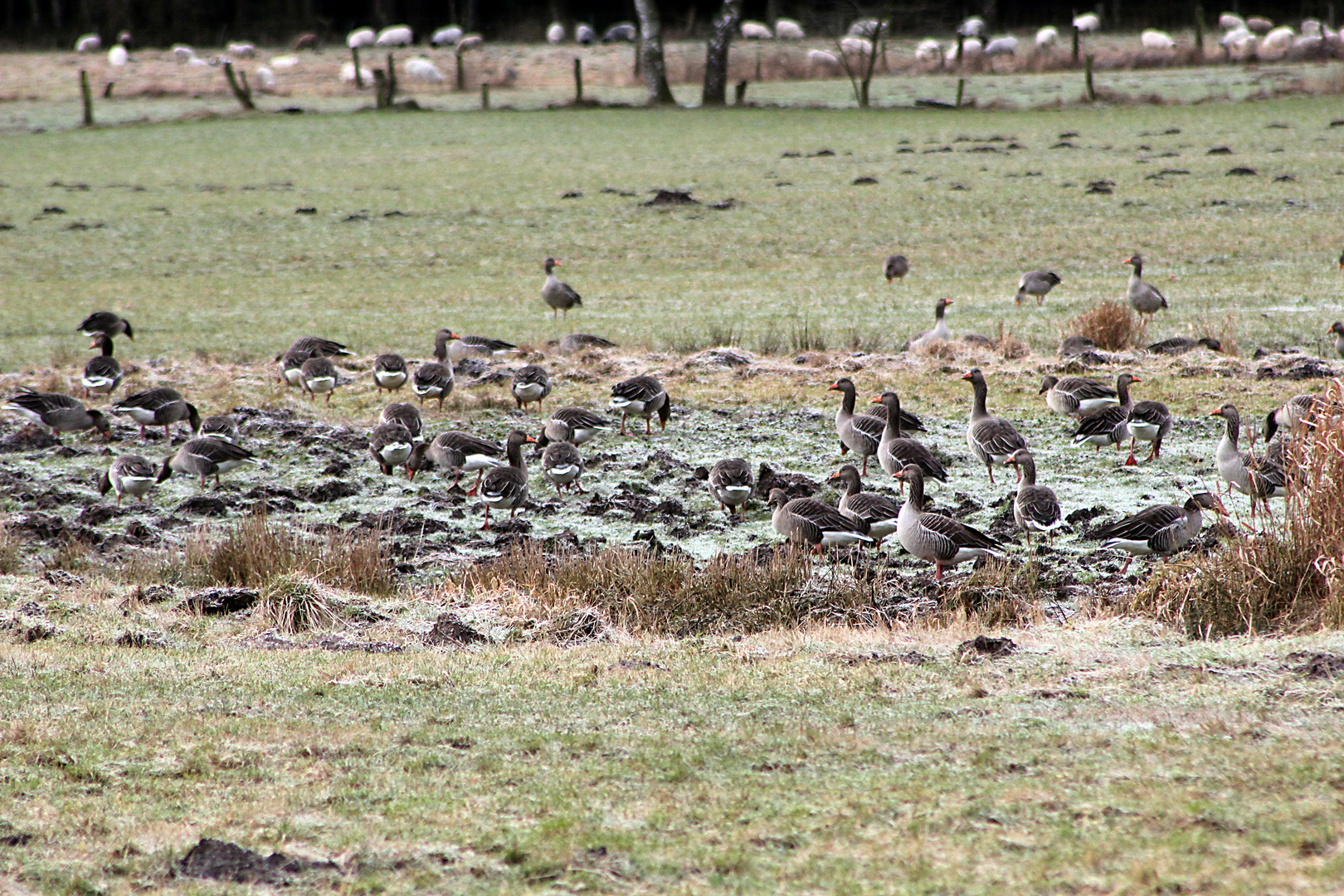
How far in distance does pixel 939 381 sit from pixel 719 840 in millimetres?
14295

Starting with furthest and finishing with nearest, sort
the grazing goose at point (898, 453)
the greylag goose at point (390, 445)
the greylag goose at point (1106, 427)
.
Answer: the greylag goose at point (1106, 427)
the greylag goose at point (390, 445)
the grazing goose at point (898, 453)

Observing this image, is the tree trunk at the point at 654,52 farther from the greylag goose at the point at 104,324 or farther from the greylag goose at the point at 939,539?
the greylag goose at the point at 939,539

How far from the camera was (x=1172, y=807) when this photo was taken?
617cm

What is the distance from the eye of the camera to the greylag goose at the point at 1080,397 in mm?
16938

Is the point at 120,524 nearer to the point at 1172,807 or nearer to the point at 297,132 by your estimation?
the point at 1172,807

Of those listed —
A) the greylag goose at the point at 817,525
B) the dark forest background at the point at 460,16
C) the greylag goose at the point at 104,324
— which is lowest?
the greylag goose at the point at 817,525

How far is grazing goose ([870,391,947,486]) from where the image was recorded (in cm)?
1455

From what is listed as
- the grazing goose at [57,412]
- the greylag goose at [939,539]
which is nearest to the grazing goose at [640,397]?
the greylag goose at [939,539]

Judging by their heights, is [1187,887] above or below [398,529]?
above

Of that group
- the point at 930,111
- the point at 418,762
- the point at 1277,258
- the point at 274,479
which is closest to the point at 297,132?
the point at 930,111

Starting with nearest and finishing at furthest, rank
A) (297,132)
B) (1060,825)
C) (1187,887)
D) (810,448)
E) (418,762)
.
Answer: (1187,887) → (1060,825) → (418,762) → (810,448) → (297,132)

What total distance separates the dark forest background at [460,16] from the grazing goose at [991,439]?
68158 millimetres

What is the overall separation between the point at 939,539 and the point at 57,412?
35.1ft

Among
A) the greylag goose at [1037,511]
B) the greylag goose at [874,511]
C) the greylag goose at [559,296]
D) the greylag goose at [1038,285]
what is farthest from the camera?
the greylag goose at [559,296]
